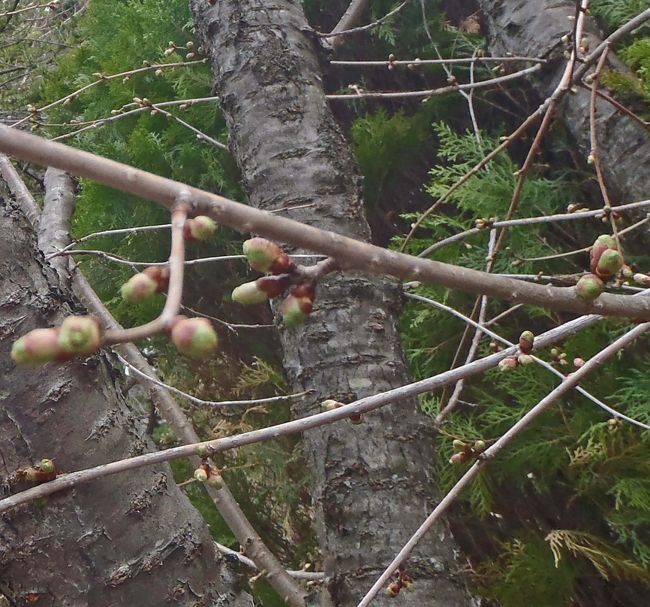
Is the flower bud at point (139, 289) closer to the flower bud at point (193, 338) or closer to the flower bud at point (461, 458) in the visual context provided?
the flower bud at point (193, 338)

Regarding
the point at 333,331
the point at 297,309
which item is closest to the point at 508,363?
the point at 297,309

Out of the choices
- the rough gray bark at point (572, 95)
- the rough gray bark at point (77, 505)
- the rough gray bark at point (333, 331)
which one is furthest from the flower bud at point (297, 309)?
the rough gray bark at point (572, 95)

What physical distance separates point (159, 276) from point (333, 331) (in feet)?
2.61

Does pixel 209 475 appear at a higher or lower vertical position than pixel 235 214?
lower

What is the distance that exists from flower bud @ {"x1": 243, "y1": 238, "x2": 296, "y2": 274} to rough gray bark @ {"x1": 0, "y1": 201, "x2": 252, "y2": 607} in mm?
498

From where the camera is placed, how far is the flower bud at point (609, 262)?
428 millimetres

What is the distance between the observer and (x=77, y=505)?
74 cm

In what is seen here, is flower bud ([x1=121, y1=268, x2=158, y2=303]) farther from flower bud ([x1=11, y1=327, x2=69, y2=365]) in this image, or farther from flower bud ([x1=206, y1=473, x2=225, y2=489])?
flower bud ([x1=206, y1=473, x2=225, y2=489])

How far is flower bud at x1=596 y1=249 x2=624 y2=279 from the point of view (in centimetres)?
43

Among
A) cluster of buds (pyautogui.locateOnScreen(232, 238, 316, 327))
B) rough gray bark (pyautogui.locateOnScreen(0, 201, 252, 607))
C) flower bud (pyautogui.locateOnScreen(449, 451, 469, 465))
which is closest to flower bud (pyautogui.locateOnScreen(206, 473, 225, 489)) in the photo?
rough gray bark (pyautogui.locateOnScreen(0, 201, 252, 607))

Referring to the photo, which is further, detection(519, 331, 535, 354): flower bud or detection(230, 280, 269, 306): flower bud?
detection(519, 331, 535, 354): flower bud

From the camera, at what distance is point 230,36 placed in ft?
4.73

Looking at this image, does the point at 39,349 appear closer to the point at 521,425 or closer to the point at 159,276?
the point at 159,276

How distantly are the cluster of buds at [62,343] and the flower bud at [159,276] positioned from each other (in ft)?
0.16
